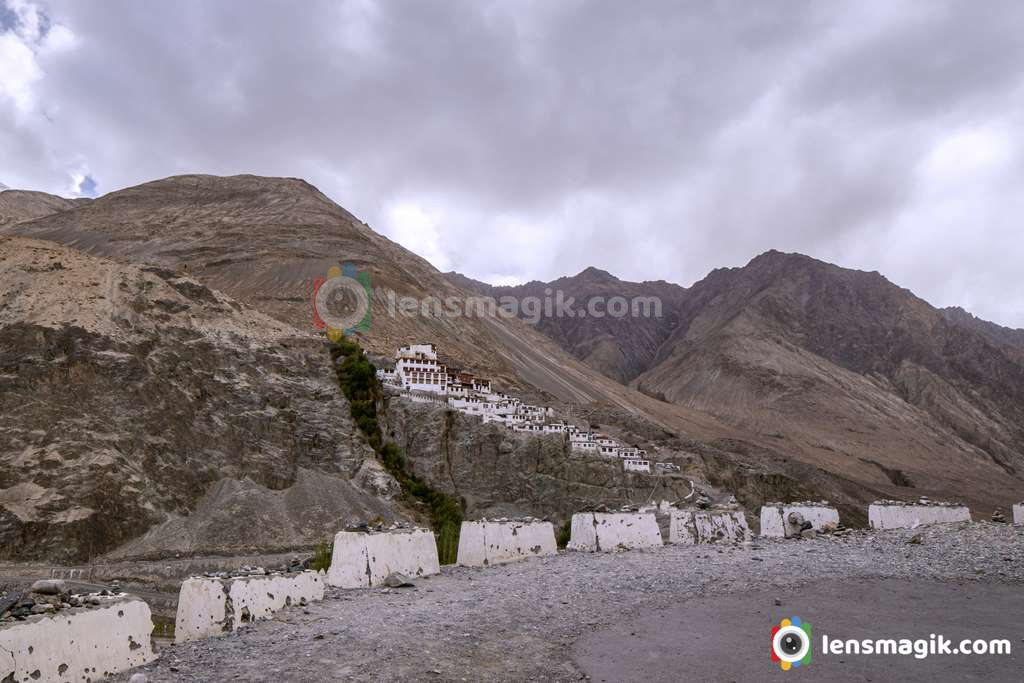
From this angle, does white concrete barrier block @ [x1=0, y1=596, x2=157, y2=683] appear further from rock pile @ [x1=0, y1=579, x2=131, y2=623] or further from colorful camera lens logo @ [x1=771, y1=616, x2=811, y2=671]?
colorful camera lens logo @ [x1=771, y1=616, x2=811, y2=671]

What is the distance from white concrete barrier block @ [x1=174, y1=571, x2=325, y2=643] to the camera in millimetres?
11117

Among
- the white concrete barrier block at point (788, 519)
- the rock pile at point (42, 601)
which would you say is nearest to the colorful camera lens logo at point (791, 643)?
the rock pile at point (42, 601)

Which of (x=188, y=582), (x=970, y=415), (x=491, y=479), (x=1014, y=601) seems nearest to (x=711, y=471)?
(x=491, y=479)

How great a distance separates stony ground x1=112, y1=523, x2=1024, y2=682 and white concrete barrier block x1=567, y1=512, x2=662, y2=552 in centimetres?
82

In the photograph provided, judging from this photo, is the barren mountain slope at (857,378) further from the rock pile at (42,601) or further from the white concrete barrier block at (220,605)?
the rock pile at (42,601)

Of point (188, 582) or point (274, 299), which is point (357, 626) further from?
point (274, 299)

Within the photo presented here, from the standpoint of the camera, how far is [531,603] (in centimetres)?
1231

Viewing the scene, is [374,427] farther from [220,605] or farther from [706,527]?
[220,605]

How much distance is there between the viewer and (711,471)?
65.1 m

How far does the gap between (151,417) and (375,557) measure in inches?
1420

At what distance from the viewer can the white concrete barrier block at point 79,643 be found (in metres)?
8.13

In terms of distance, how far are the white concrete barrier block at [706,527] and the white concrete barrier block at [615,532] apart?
1043 millimetres

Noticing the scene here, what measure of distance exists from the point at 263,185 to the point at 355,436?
294 feet

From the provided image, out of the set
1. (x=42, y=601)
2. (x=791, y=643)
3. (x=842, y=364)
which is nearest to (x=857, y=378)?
(x=842, y=364)
